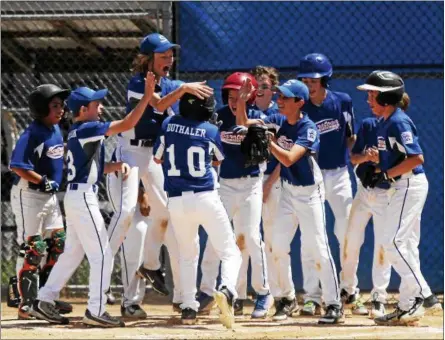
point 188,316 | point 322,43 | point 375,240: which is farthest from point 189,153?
point 322,43

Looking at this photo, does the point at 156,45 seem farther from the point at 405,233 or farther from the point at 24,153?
the point at 405,233

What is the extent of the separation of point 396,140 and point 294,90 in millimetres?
803

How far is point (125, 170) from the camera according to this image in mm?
8023

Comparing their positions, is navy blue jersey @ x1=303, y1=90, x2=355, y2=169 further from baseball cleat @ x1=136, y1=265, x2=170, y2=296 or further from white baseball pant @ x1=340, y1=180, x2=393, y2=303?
baseball cleat @ x1=136, y1=265, x2=170, y2=296

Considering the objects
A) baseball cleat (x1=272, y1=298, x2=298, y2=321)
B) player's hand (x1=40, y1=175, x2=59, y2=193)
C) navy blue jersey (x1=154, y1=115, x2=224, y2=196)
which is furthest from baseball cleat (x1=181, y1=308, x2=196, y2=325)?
player's hand (x1=40, y1=175, x2=59, y2=193)

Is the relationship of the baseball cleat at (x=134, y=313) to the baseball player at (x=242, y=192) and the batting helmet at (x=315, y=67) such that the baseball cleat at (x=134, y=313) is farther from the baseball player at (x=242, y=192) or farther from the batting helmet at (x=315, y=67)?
the batting helmet at (x=315, y=67)

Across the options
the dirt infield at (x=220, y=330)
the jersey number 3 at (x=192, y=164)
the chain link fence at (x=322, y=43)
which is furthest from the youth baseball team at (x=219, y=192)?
the chain link fence at (x=322, y=43)

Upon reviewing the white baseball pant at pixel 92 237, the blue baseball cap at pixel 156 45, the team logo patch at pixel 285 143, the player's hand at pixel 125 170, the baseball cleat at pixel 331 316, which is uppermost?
the blue baseball cap at pixel 156 45

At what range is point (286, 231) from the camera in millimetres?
8289

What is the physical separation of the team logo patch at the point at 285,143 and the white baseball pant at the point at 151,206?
917mm

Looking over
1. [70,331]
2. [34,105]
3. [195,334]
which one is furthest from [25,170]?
[195,334]

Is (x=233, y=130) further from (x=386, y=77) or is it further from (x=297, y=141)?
(x=386, y=77)

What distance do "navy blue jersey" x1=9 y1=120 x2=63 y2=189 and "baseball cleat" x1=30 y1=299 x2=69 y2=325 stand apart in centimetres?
94

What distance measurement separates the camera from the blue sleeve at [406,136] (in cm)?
773
